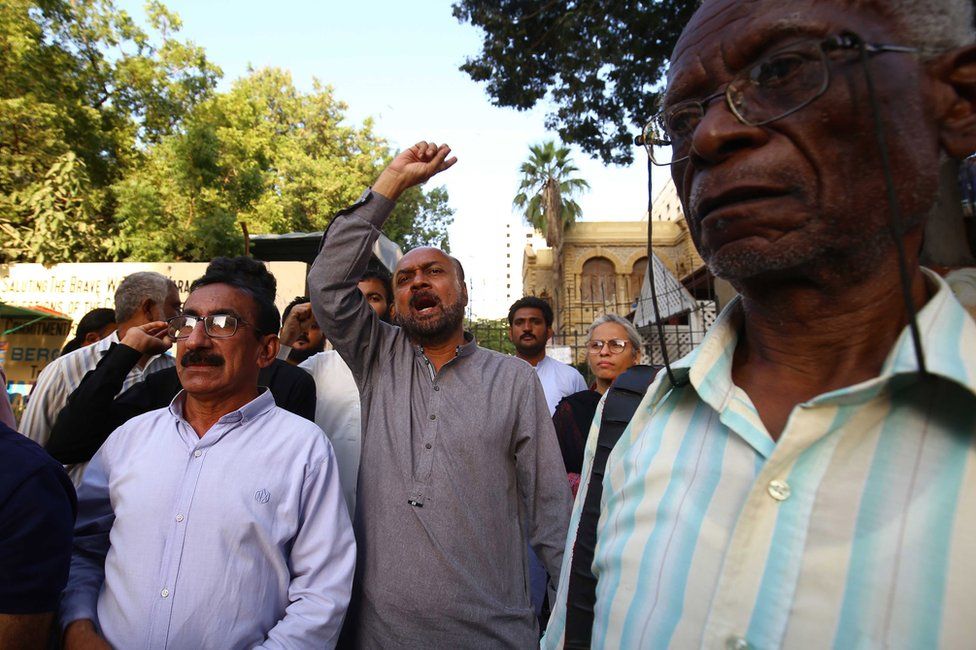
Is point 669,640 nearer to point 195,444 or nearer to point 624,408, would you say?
point 624,408

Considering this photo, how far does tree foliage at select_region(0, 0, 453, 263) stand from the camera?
11.8 m

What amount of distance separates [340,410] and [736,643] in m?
2.58

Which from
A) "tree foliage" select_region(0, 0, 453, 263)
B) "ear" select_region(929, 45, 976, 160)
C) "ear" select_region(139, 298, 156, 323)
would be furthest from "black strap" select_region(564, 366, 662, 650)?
"tree foliage" select_region(0, 0, 453, 263)

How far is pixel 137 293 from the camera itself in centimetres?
334

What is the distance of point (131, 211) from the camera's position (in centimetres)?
1205

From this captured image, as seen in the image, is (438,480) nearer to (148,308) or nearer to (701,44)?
(701,44)

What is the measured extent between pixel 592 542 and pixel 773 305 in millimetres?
574

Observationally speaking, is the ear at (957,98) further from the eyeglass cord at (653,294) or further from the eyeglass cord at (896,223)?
the eyeglass cord at (653,294)

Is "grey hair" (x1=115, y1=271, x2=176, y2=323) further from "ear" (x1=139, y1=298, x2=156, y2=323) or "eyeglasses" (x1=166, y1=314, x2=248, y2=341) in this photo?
"eyeglasses" (x1=166, y1=314, x2=248, y2=341)

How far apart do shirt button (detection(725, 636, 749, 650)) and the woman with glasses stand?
2.85 m

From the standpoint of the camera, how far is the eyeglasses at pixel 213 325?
226cm

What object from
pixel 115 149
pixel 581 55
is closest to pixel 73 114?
pixel 115 149

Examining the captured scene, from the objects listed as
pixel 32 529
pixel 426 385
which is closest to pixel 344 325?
pixel 426 385

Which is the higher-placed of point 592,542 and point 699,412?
point 699,412
